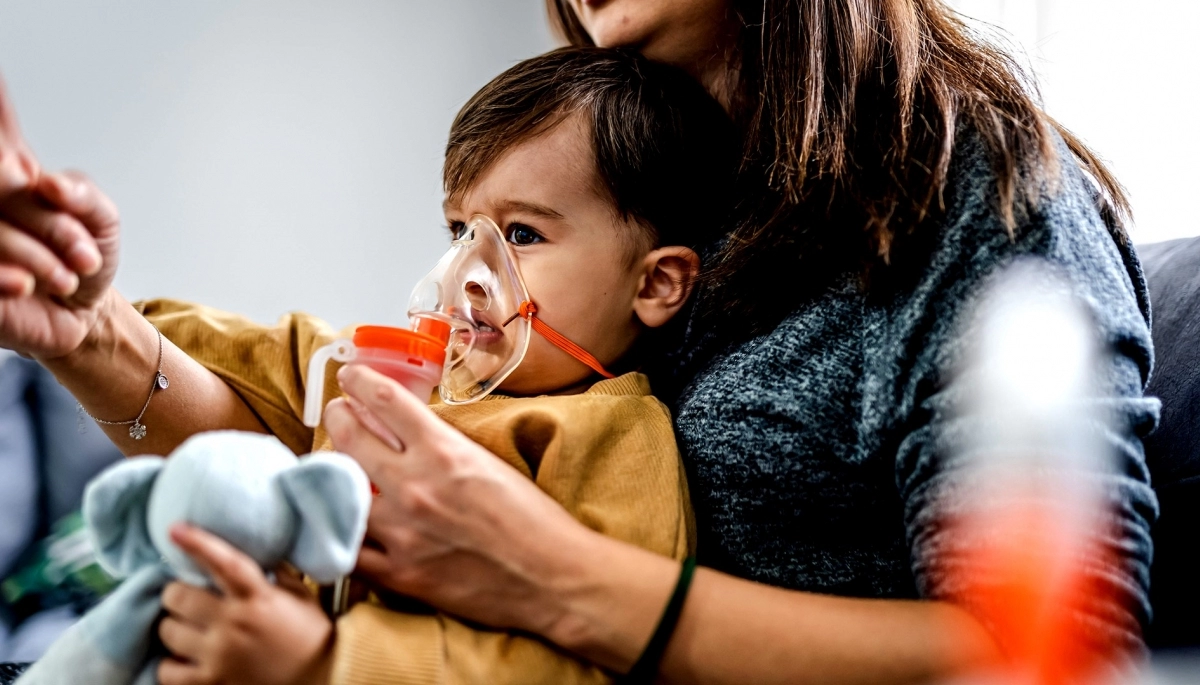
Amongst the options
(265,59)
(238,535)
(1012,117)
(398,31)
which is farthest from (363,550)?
(398,31)

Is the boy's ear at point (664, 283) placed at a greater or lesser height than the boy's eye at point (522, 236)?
lesser

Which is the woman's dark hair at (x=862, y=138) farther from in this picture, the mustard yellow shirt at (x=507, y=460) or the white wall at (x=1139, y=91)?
the white wall at (x=1139, y=91)

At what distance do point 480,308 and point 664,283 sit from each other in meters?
0.27

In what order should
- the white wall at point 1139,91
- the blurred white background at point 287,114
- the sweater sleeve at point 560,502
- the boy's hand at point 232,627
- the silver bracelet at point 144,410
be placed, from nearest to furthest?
the boy's hand at point 232,627 < the sweater sleeve at point 560,502 < the silver bracelet at point 144,410 < the white wall at point 1139,91 < the blurred white background at point 287,114

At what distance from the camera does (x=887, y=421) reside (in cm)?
89

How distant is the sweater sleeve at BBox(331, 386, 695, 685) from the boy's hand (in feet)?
0.16

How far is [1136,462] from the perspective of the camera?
810 mm

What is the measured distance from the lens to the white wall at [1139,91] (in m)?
1.70

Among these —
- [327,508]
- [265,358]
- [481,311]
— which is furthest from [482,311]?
[327,508]

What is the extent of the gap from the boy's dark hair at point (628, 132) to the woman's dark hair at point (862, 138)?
113mm

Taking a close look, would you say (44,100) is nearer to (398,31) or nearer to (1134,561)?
(398,31)

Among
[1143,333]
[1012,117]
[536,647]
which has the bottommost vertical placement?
[536,647]

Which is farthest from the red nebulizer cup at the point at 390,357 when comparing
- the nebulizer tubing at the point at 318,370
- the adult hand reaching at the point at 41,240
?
the adult hand reaching at the point at 41,240

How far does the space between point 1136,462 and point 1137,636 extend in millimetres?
156
